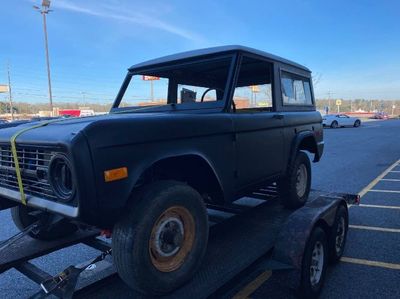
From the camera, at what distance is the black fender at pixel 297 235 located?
2744 mm

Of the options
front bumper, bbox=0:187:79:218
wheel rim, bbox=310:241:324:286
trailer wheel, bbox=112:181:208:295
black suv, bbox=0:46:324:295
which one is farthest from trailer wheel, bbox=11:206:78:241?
wheel rim, bbox=310:241:324:286

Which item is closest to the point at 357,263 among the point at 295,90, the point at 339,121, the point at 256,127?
the point at 256,127

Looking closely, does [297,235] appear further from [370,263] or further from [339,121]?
[339,121]

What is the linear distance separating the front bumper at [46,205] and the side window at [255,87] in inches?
90.4

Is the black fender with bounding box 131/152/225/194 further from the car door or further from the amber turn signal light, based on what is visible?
the car door

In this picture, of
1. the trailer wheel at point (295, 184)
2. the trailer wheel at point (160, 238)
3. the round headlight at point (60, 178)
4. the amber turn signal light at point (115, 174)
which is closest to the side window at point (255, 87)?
the trailer wheel at point (295, 184)

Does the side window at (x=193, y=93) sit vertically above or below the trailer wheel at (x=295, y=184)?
above

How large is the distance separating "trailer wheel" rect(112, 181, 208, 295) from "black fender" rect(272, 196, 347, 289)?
0.66 meters

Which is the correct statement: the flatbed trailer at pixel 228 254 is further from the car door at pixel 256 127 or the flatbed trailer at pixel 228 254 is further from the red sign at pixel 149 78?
the red sign at pixel 149 78

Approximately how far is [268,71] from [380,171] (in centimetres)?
667

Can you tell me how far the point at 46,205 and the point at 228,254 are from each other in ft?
4.84

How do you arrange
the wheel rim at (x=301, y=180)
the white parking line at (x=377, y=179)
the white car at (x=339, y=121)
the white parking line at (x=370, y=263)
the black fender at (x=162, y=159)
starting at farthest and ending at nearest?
the white car at (x=339, y=121) < the white parking line at (x=377, y=179) < the wheel rim at (x=301, y=180) < the white parking line at (x=370, y=263) < the black fender at (x=162, y=159)

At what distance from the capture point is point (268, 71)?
14.0 feet

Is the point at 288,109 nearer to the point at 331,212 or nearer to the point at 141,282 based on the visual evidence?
the point at 331,212
